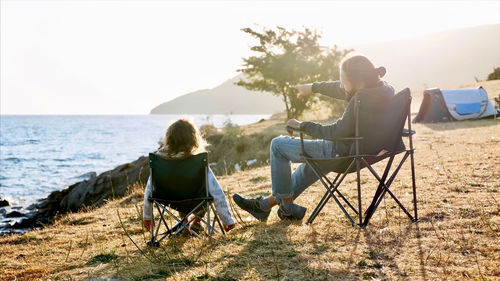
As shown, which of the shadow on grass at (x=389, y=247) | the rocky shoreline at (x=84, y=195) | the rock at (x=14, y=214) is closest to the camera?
the shadow on grass at (x=389, y=247)

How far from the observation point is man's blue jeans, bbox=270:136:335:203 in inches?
181

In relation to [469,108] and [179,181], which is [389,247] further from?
[469,108]

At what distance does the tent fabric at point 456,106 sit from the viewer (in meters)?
16.9

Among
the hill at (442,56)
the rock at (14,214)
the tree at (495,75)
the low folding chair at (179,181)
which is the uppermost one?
the hill at (442,56)

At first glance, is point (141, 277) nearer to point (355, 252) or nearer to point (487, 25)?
point (355, 252)

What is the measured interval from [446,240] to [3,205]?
14.0 metres

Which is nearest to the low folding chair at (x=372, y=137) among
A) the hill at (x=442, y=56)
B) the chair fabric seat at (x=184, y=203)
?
the chair fabric seat at (x=184, y=203)

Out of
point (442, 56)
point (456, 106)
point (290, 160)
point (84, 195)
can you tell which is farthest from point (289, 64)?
point (442, 56)

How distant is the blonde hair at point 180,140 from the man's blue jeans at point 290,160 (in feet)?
2.65

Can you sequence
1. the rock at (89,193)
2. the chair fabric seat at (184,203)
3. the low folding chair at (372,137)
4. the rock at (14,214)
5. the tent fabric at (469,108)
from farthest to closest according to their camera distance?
the tent fabric at (469,108) → the rock at (89,193) → the rock at (14,214) → the chair fabric seat at (184,203) → the low folding chair at (372,137)

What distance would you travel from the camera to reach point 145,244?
457 cm

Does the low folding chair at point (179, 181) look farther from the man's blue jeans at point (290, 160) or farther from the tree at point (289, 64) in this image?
the tree at point (289, 64)

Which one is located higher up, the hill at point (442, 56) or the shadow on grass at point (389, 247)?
the hill at point (442, 56)

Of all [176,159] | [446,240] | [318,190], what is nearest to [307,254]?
[446,240]
